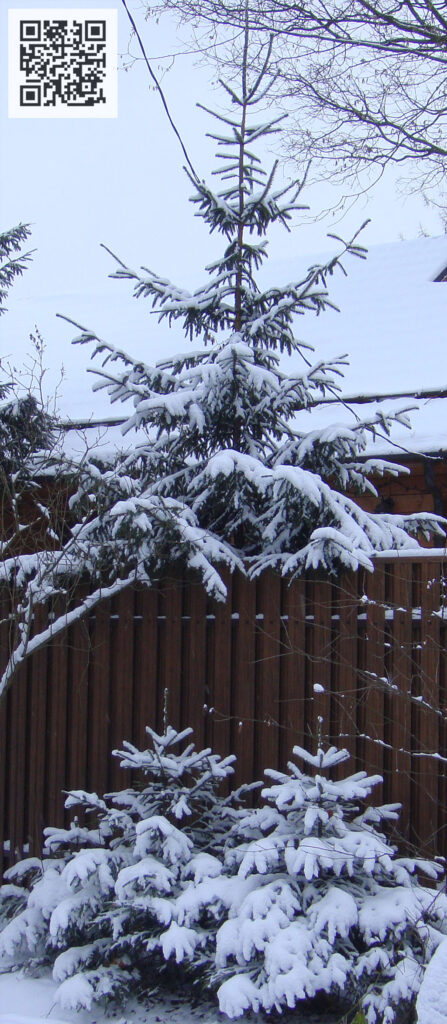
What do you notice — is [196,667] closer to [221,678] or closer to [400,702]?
[221,678]

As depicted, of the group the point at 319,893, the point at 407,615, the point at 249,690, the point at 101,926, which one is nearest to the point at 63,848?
the point at 101,926

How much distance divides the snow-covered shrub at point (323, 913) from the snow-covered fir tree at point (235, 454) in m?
1.14

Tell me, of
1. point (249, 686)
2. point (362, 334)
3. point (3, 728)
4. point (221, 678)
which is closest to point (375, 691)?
point (249, 686)

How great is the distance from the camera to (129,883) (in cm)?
387

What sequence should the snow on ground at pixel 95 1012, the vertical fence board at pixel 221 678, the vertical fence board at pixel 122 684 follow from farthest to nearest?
1. the vertical fence board at pixel 122 684
2. the vertical fence board at pixel 221 678
3. the snow on ground at pixel 95 1012

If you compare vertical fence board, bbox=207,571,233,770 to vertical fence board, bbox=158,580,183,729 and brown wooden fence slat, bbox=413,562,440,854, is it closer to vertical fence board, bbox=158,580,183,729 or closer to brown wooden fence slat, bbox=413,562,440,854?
vertical fence board, bbox=158,580,183,729

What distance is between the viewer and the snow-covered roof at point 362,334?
7570mm

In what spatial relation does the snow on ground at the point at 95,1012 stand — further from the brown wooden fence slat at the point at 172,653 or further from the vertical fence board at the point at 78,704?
the brown wooden fence slat at the point at 172,653

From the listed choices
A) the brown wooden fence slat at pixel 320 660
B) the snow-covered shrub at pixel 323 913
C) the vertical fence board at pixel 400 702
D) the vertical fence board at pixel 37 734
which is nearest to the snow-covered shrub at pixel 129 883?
the snow-covered shrub at pixel 323 913

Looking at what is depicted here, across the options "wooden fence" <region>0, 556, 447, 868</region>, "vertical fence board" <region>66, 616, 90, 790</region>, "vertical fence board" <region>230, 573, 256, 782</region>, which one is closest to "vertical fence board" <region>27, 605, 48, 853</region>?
"wooden fence" <region>0, 556, 447, 868</region>

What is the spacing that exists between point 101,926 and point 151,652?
1409 mm

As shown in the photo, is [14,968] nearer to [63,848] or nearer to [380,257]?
[63,848]

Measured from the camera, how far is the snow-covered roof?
757 centimetres

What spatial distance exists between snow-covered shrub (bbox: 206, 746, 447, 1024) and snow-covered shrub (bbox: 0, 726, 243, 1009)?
0.26 metres
